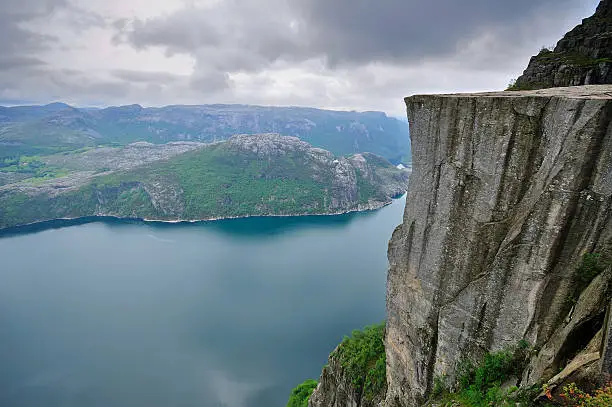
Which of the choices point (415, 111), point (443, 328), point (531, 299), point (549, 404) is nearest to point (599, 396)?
point (549, 404)

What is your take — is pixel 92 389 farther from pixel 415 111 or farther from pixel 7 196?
pixel 7 196

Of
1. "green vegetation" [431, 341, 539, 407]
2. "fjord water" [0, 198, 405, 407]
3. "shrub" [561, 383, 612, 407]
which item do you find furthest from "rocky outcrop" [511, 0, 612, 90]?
"fjord water" [0, 198, 405, 407]

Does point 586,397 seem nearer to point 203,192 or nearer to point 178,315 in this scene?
point 178,315

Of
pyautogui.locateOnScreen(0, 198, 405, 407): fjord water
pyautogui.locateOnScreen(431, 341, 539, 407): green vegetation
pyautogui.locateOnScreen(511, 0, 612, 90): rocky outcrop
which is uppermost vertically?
pyautogui.locateOnScreen(511, 0, 612, 90): rocky outcrop

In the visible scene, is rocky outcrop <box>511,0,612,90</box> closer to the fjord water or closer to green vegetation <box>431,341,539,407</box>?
green vegetation <box>431,341,539,407</box>

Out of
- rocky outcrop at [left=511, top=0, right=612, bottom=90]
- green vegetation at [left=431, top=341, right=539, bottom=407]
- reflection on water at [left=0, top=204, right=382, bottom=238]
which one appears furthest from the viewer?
reflection on water at [left=0, top=204, right=382, bottom=238]

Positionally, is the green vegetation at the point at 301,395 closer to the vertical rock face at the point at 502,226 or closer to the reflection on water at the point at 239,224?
the vertical rock face at the point at 502,226

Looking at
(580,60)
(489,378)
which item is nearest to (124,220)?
(580,60)
